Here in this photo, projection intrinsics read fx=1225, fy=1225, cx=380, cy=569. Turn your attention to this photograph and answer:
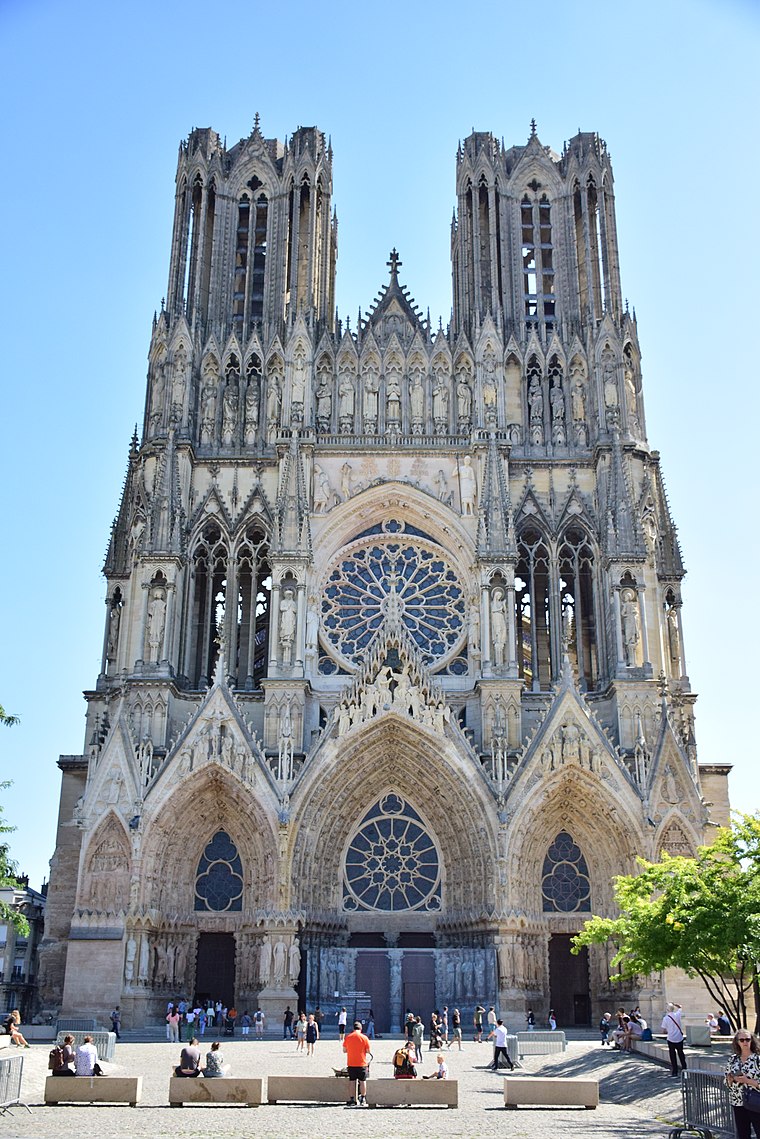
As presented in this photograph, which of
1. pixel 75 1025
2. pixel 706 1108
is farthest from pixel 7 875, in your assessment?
pixel 706 1108

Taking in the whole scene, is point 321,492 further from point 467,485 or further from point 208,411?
point 208,411

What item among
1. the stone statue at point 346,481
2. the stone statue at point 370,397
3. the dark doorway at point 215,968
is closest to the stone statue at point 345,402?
the stone statue at point 370,397

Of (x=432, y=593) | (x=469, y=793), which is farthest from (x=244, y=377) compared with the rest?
(x=469, y=793)

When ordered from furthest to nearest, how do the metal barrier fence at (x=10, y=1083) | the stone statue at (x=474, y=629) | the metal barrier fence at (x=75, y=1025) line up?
the stone statue at (x=474, y=629) < the metal barrier fence at (x=75, y=1025) < the metal barrier fence at (x=10, y=1083)

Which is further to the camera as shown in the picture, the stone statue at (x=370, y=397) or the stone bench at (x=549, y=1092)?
the stone statue at (x=370, y=397)

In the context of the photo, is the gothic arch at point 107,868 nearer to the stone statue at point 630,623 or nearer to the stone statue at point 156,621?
the stone statue at point 156,621

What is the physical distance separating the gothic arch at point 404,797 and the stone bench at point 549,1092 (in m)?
15.0

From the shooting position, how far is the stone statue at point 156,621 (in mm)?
35531

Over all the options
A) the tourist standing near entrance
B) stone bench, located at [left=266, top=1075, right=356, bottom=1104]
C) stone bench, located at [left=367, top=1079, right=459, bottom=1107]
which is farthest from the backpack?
the tourist standing near entrance

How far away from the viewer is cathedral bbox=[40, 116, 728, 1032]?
32.9 m

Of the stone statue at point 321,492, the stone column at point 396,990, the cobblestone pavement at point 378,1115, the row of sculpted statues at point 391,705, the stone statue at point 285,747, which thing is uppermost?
the stone statue at point 321,492

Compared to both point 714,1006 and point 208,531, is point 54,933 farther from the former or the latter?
point 714,1006

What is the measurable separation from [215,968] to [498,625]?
41.5 ft

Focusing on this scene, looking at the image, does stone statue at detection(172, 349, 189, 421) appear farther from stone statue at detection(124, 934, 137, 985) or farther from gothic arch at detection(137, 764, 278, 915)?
stone statue at detection(124, 934, 137, 985)
